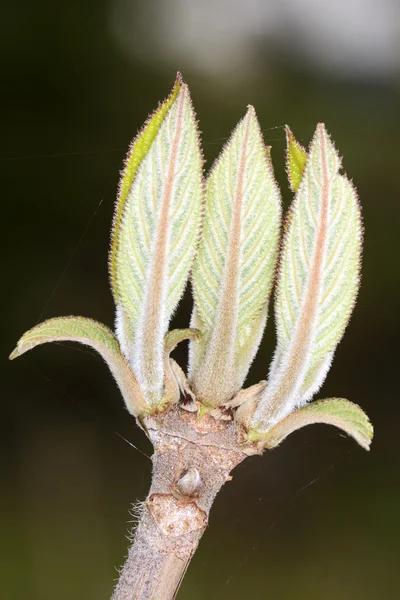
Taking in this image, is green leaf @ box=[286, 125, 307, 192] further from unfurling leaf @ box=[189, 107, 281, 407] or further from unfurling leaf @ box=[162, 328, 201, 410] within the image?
unfurling leaf @ box=[162, 328, 201, 410]

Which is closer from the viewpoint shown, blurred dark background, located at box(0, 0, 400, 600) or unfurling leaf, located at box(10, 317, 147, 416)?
unfurling leaf, located at box(10, 317, 147, 416)

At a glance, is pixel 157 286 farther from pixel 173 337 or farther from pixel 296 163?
pixel 296 163

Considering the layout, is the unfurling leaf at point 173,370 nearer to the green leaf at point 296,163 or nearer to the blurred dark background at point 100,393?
the green leaf at point 296,163

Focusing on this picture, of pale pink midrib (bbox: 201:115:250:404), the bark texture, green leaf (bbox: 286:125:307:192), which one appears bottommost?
the bark texture

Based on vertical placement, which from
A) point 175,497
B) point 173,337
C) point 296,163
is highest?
point 296,163

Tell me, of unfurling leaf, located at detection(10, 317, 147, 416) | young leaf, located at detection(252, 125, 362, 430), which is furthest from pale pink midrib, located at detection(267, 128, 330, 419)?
unfurling leaf, located at detection(10, 317, 147, 416)

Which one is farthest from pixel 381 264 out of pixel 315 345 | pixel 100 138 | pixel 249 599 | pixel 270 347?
pixel 315 345

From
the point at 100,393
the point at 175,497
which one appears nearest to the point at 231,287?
the point at 175,497
